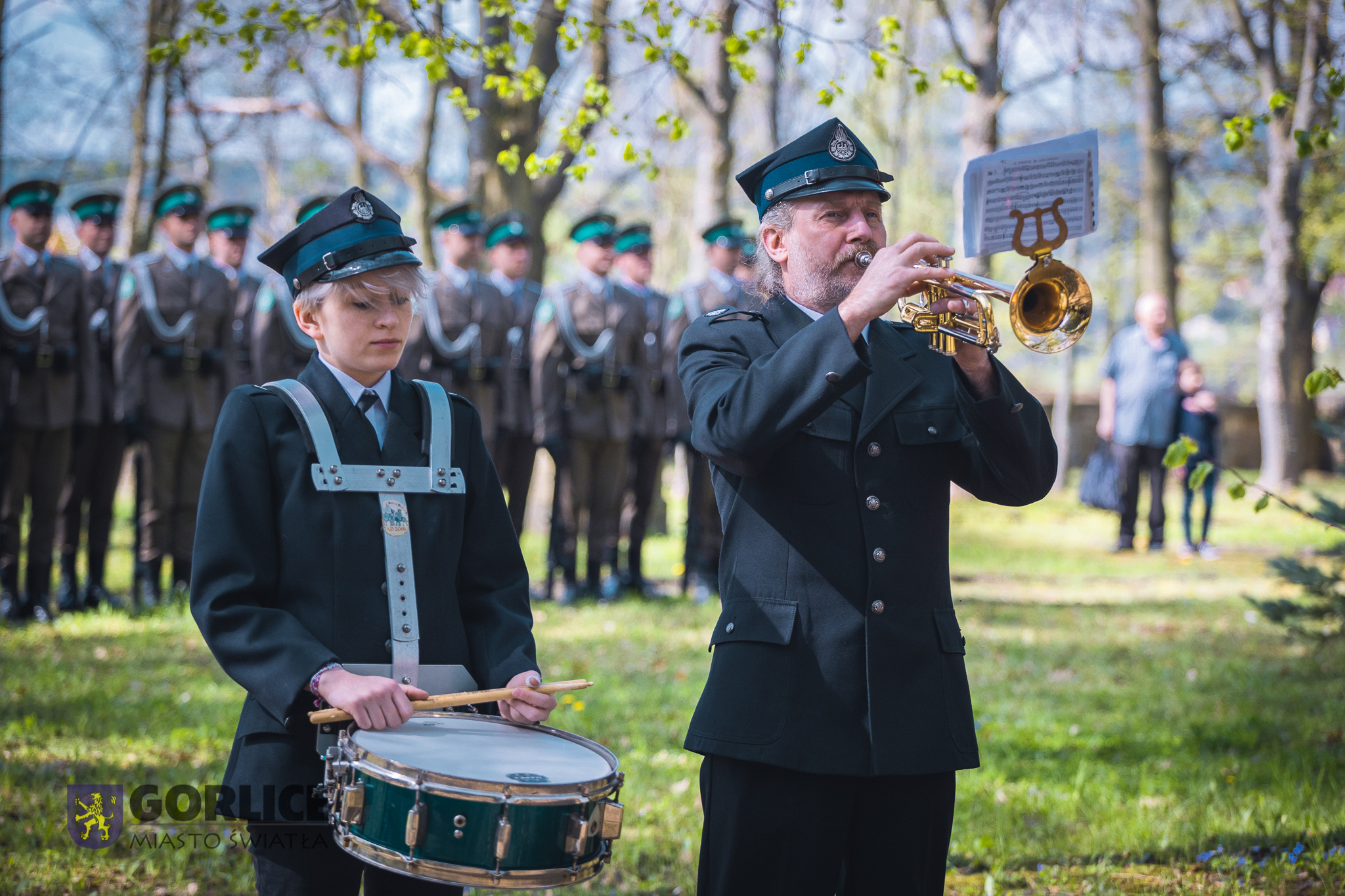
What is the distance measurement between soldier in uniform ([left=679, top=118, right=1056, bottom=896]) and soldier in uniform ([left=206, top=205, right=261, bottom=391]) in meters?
6.83

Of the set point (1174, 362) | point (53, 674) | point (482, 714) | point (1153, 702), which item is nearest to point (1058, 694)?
point (1153, 702)

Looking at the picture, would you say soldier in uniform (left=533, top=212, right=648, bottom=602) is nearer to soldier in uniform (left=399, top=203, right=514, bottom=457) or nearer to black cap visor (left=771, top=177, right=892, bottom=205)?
soldier in uniform (left=399, top=203, right=514, bottom=457)

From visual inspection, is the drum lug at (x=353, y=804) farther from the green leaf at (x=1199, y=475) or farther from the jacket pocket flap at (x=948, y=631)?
the green leaf at (x=1199, y=475)

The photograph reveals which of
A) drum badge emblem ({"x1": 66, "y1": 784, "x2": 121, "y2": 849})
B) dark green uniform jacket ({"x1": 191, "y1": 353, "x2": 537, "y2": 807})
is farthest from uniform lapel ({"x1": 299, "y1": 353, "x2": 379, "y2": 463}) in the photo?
drum badge emblem ({"x1": 66, "y1": 784, "x2": 121, "y2": 849})

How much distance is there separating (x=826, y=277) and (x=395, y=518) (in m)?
1.08

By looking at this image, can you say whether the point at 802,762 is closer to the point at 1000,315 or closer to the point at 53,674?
the point at 53,674

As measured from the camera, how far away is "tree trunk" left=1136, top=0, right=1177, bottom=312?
1595 cm

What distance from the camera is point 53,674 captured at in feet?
20.6

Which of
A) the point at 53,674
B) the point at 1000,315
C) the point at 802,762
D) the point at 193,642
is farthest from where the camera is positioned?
the point at 1000,315

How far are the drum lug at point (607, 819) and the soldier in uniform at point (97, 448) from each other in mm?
6987

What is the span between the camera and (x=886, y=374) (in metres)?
2.67

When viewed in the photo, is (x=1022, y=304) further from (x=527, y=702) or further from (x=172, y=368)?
(x=172, y=368)

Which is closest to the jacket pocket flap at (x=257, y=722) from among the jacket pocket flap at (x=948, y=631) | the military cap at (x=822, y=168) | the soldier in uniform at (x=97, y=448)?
the jacket pocket flap at (x=948, y=631)

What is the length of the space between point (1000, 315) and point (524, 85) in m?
10.0
